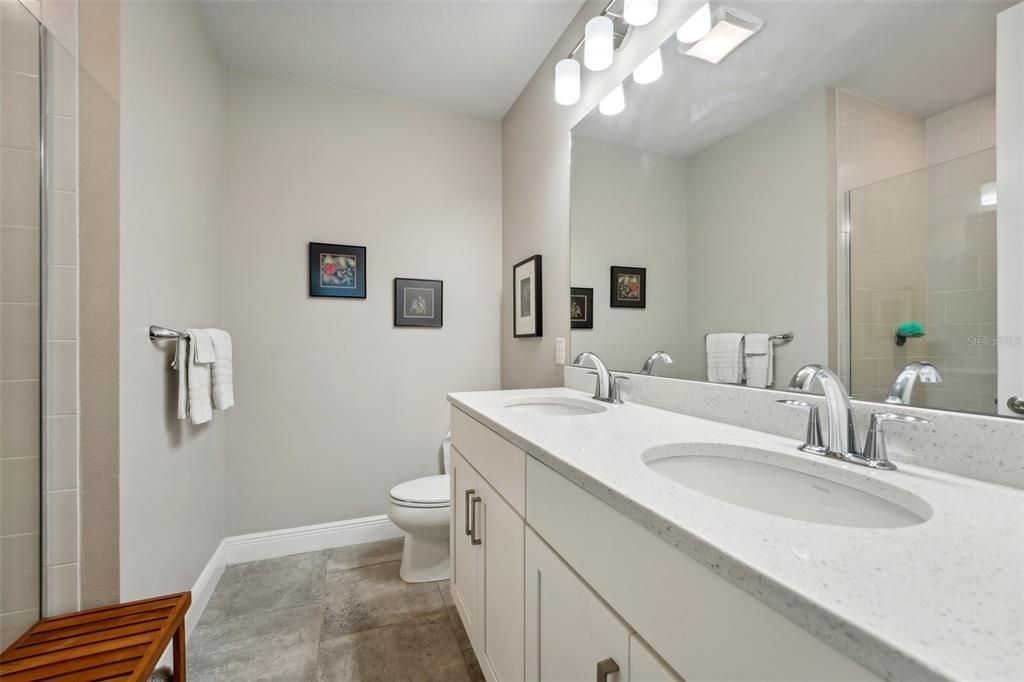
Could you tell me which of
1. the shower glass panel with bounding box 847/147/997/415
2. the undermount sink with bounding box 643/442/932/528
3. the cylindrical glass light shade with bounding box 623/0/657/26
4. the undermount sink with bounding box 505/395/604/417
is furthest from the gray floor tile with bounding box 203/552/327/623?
the cylindrical glass light shade with bounding box 623/0/657/26

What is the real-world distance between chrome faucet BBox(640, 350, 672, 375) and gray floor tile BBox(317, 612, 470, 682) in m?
1.15

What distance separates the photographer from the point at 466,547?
1425 millimetres

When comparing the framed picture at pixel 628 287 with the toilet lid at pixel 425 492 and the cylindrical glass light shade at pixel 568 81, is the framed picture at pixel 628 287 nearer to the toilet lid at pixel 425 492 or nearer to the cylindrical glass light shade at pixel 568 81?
the cylindrical glass light shade at pixel 568 81

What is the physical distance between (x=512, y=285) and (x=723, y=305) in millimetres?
1388

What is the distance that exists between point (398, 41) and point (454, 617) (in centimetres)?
246

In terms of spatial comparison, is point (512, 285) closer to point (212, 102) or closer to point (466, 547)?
point (466, 547)

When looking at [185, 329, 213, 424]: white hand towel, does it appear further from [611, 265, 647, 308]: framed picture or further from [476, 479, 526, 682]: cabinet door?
[611, 265, 647, 308]: framed picture

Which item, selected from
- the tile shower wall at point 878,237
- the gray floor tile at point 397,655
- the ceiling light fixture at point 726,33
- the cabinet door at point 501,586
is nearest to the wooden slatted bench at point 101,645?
the gray floor tile at point 397,655

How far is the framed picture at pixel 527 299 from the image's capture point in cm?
208

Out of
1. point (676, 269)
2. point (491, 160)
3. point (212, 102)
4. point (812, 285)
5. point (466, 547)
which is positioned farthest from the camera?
point (491, 160)

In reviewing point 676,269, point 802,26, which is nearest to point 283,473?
point 676,269

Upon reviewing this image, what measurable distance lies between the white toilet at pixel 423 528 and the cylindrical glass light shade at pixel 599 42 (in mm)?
1561

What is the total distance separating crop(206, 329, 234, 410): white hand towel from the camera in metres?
1.58

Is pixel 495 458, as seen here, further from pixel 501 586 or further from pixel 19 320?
pixel 19 320
